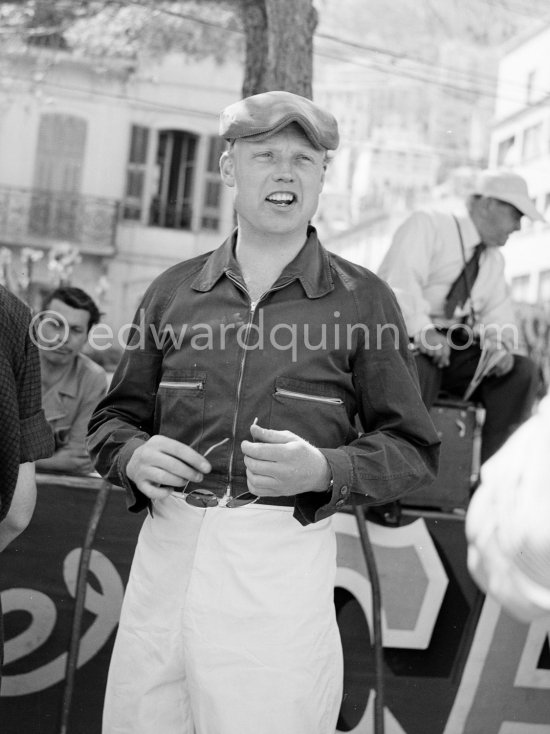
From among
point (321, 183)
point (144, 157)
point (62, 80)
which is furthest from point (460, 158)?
point (321, 183)

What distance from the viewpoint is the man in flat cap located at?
7.03ft

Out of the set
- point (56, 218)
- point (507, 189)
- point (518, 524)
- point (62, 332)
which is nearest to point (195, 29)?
point (62, 332)

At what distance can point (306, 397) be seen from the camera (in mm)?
2279


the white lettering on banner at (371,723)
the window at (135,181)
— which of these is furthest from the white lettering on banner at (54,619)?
the window at (135,181)

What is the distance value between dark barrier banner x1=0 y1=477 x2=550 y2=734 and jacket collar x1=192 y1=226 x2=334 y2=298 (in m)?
1.30

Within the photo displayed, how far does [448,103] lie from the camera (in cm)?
3153

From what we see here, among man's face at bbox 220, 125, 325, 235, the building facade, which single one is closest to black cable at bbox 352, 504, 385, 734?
man's face at bbox 220, 125, 325, 235

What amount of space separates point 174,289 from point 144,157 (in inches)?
861

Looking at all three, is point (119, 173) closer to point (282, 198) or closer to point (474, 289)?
point (474, 289)

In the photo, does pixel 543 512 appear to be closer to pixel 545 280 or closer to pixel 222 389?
pixel 222 389

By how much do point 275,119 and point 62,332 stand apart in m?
2.54

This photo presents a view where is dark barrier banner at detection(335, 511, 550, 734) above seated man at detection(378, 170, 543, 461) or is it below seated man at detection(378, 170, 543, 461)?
below

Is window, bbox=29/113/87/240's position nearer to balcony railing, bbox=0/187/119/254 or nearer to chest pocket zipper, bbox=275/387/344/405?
balcony railing, bbox=0/187/119/254

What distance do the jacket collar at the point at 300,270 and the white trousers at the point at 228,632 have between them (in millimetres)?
522
